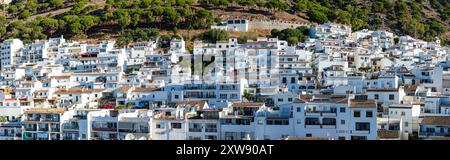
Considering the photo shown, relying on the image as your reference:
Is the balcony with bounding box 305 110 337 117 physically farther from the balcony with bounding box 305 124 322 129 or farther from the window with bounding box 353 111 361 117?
the window with bounding box 353 111 361 117

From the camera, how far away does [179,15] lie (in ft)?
103

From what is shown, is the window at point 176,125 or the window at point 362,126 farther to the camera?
the window at point 176,125

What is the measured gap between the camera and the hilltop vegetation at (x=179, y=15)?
31391 mm

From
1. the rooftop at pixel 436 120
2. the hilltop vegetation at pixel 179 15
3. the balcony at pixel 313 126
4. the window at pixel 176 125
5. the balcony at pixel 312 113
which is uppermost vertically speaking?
the hilltop vegetation at pixel 179 15

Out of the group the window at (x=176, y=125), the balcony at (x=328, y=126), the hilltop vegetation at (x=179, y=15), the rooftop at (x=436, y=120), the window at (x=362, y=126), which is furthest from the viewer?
the hilltop vegetation at (x=179, y=15)

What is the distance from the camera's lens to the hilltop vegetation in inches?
1236

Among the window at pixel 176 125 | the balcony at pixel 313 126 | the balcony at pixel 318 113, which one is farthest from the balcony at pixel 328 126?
the window at pixel 176 125

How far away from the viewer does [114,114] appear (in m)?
13.5

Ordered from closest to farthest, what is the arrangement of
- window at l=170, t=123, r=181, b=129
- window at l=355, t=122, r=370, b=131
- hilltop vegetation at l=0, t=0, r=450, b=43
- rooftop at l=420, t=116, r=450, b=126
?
window at l=355, t=122, r=370, b=131
rooftop at l=420, t=116, r=450, b=126
window at l=170, t=123, r=181, b=129
hilltop vegetation at l=0, t=0, r=450, b=43

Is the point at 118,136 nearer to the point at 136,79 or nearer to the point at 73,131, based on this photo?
the point at 73,131

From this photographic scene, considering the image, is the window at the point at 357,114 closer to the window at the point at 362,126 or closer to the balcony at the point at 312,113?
the window at the point at 362,126

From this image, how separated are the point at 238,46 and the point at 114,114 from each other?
11648 mm

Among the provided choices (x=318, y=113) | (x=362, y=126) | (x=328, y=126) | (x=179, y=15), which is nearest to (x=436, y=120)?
(x=362, y=126)

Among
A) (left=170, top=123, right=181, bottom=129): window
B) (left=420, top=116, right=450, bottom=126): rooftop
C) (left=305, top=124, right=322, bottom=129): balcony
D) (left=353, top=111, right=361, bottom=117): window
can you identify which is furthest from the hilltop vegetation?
(left=353, top=111, right=361, bottom=117): window
